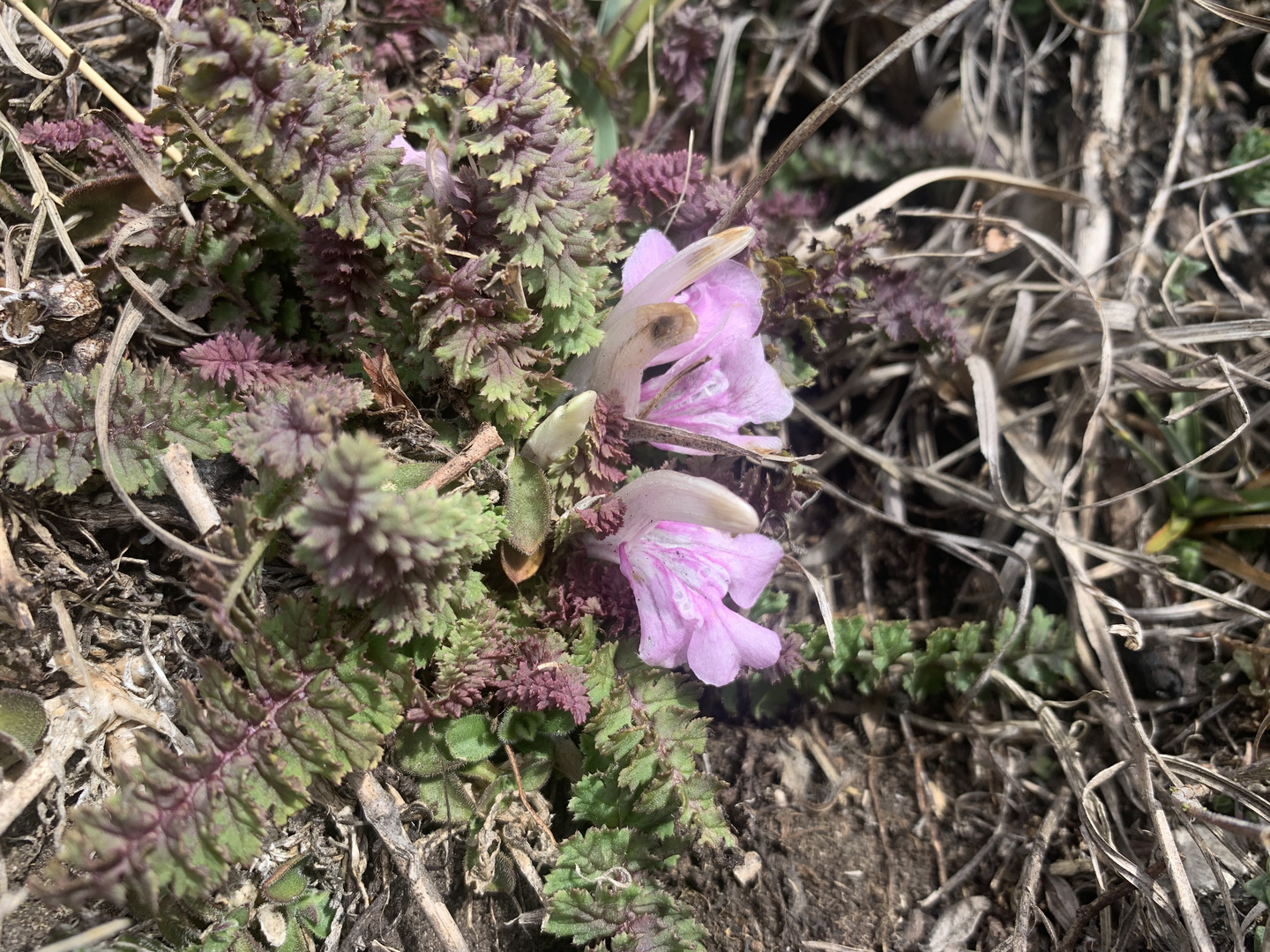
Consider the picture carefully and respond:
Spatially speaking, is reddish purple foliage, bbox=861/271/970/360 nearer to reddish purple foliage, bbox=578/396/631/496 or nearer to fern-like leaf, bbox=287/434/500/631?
reddish purple foliage, bbox=578/396/631/496

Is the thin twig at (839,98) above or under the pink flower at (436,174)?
under

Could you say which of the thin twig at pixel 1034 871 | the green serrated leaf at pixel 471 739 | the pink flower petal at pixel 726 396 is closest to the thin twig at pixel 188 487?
the green serrated leaf at pixel 471 739

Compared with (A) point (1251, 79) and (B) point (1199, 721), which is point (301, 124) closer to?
(B) point (1199, 721)

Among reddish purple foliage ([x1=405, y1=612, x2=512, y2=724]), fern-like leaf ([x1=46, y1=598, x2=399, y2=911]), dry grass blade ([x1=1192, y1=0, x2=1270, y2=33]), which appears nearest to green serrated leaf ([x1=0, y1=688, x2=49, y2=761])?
fern-like leaf ([x1=46, y1=598, x2=399, y2=911])

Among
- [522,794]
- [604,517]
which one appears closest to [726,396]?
[604,517]

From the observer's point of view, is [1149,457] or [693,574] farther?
[1149,457]

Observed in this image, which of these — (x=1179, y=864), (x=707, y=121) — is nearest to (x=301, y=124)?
(x=707, y=121)

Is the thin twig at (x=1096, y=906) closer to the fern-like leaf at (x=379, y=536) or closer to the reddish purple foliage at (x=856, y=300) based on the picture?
the reddish purple foliage at (x=856, y=300)
